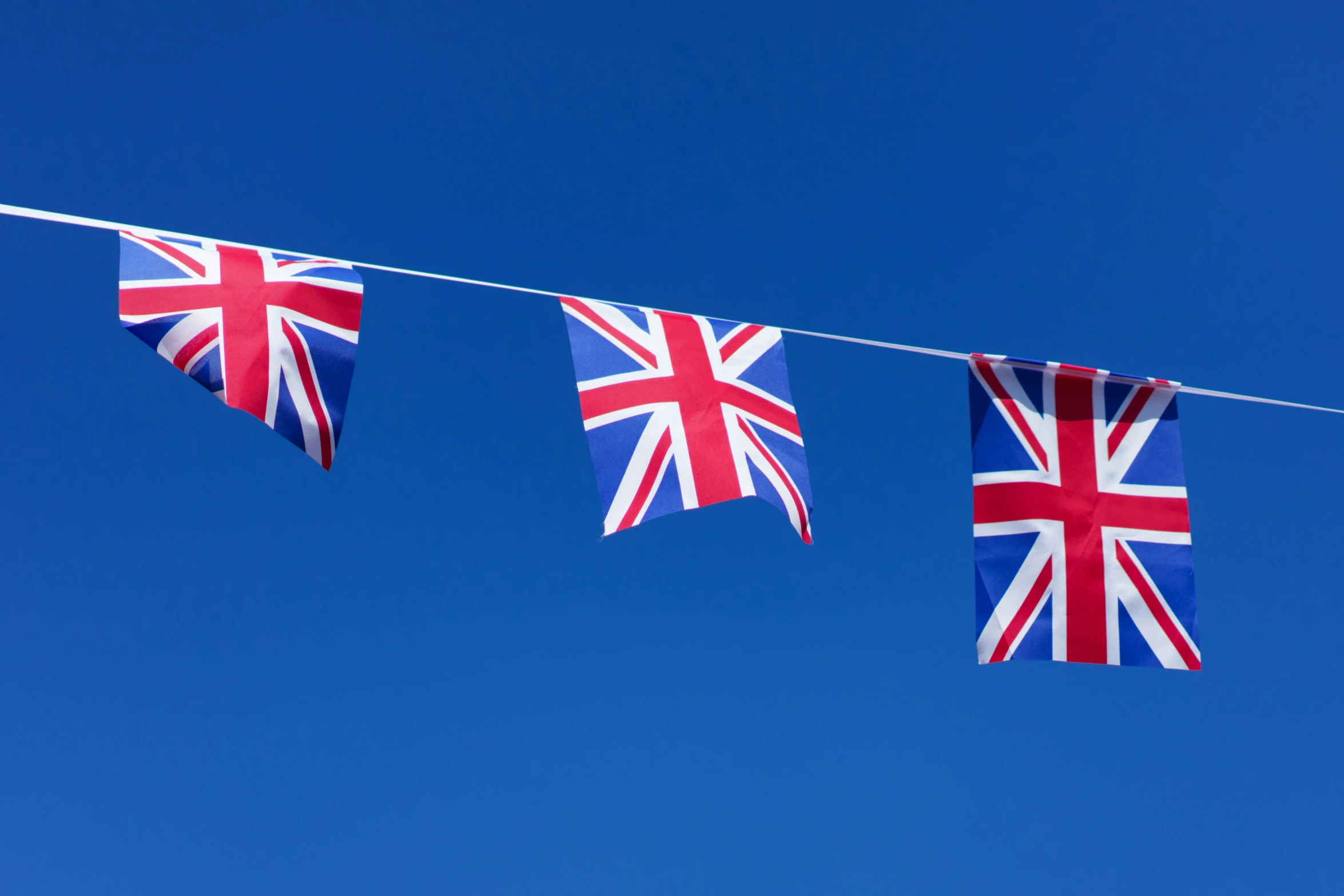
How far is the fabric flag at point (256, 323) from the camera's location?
14.4ft

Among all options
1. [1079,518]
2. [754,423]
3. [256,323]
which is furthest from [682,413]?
[1079,518]

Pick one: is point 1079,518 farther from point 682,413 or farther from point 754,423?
point 682,413

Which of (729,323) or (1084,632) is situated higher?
(729,323)

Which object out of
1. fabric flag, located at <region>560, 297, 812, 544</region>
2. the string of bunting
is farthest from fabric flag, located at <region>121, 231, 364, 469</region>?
fabric flag, located at <region>560, 297, 812, 544</region>

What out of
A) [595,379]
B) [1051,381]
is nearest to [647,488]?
[595,379]

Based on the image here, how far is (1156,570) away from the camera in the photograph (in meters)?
5.69

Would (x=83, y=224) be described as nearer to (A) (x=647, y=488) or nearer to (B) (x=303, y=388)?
(B) (x=303, y=388)

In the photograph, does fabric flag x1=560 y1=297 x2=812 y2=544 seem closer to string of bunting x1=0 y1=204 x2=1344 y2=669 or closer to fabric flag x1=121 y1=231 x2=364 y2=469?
string of bunting x1=0 y1=204 x2=1344 y2=669

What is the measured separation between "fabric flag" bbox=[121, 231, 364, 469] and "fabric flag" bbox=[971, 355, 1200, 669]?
3.54m

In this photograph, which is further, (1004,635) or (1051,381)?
(1051,381)

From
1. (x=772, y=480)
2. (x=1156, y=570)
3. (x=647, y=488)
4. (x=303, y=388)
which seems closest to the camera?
(x=303, y=388)

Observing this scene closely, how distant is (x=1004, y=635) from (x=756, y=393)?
1946mm

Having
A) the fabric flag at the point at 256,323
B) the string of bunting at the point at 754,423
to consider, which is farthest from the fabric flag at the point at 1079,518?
the fabric flag at the point at 256,323

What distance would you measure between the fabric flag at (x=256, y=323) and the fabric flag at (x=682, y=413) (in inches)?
46.2
